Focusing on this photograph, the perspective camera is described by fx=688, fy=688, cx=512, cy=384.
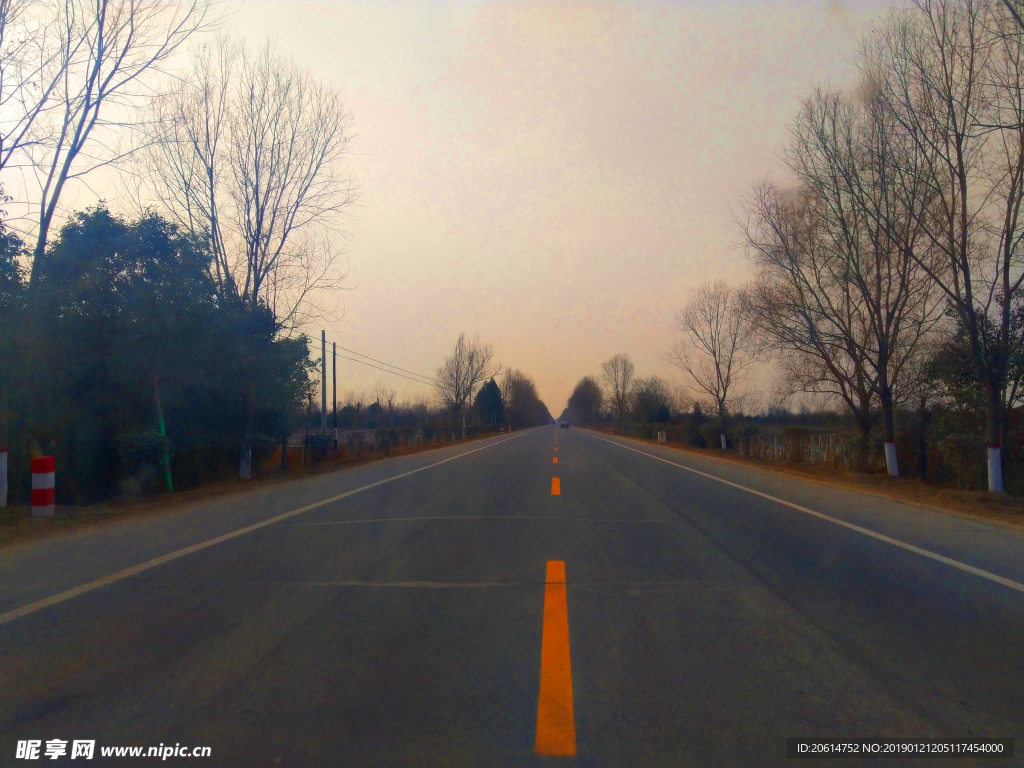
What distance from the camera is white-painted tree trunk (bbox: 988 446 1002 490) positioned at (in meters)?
14.3

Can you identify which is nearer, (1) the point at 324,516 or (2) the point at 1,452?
(1) the point at 324,516

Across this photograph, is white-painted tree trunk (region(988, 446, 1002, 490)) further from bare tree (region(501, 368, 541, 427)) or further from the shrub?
bare tree (region(501, 368, 541, 427))

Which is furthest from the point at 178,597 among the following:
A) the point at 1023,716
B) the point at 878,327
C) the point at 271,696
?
the point at 878,327

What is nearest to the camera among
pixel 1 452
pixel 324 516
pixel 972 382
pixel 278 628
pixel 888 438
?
pixel 278 628

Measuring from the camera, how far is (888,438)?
64.7ft

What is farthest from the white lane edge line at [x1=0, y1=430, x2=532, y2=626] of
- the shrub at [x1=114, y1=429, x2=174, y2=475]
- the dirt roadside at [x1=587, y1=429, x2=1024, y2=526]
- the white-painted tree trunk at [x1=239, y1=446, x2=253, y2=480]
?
the dirt roadside at [x1=587, y1=429, x2=1024, y2=526]

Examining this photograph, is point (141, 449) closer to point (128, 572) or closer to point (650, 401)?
point (128, 572)

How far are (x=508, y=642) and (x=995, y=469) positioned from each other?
13.9 metres

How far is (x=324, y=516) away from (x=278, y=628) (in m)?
5.59

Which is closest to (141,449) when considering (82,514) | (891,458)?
(82,514)

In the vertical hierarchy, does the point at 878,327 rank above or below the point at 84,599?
→ above

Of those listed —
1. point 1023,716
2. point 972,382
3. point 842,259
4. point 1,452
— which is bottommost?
point 1023,716

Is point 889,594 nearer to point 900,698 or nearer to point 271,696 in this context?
point 900,698

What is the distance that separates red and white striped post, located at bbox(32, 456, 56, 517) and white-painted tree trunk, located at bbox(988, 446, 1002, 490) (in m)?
17.7
